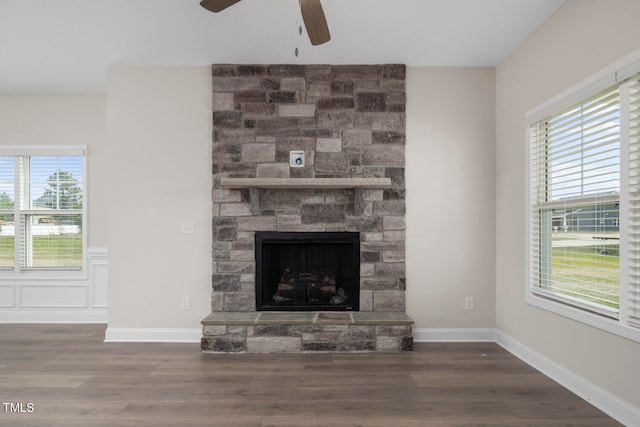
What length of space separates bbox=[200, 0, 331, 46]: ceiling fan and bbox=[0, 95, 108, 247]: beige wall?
3.11 meters

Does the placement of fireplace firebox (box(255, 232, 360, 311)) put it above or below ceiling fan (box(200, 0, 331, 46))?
below

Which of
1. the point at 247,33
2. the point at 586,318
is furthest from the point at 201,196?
the point at 586,318

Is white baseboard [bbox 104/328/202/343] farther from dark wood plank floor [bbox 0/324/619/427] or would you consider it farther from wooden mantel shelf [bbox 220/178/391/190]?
wooden mantel shelf [bbox 220/178/391/190]

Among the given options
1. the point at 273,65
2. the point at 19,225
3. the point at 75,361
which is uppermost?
the point at 273,65

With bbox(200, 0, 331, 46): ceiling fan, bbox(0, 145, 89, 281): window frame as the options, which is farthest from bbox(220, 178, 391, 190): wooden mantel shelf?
bbox(0, 145, 89, 281): window frame

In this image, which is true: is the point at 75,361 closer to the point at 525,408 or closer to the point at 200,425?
the point at 200,425

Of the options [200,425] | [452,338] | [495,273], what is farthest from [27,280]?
[495,273]

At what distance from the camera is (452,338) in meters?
3.86

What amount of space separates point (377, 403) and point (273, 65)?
297cm

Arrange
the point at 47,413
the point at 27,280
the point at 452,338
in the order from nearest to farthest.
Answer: the point at 47,413, the point at 452,338, the point at 27,280

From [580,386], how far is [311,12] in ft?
9.08

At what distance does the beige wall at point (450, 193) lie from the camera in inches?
153

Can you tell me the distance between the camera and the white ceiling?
112 inches

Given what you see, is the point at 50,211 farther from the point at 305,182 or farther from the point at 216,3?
the point at 216,3
